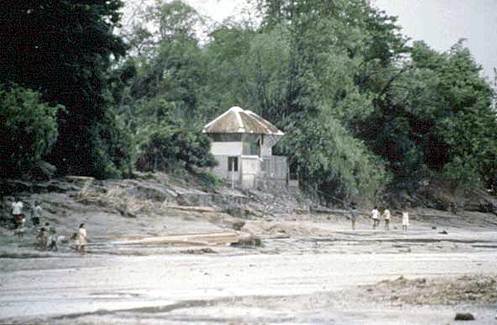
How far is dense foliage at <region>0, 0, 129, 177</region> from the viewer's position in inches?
1399

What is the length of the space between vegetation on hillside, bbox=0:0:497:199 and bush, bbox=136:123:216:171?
9cm

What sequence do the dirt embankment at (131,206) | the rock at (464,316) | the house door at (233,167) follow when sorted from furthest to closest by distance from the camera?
the house door at (233,167)
the dirt embankment at (131,206)
the rock at (464,316)

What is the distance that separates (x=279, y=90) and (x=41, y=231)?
33.0 metres

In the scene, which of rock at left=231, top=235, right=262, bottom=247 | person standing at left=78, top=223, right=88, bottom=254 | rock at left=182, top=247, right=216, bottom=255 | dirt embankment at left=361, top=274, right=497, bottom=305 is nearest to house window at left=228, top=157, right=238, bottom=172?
rock at left=231, top=235, right=262, bottom=247

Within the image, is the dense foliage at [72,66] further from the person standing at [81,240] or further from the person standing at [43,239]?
the person standing at [81,240]

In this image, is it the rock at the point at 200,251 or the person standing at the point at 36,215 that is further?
the person standing at the point at 36,215

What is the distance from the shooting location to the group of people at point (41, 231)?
93.8 ft

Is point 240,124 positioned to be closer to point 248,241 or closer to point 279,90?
point 279,90

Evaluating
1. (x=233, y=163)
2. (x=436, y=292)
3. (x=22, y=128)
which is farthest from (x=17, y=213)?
(x=233, y=163)

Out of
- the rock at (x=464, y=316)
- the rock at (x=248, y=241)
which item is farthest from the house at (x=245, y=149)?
the rock at (x=464, y=316)

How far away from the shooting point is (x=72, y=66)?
37.2m

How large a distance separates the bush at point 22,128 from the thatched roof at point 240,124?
81.3 feet

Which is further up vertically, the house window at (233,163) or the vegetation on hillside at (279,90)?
the vegetation on hillside at (279,90)

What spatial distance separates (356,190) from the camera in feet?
198
